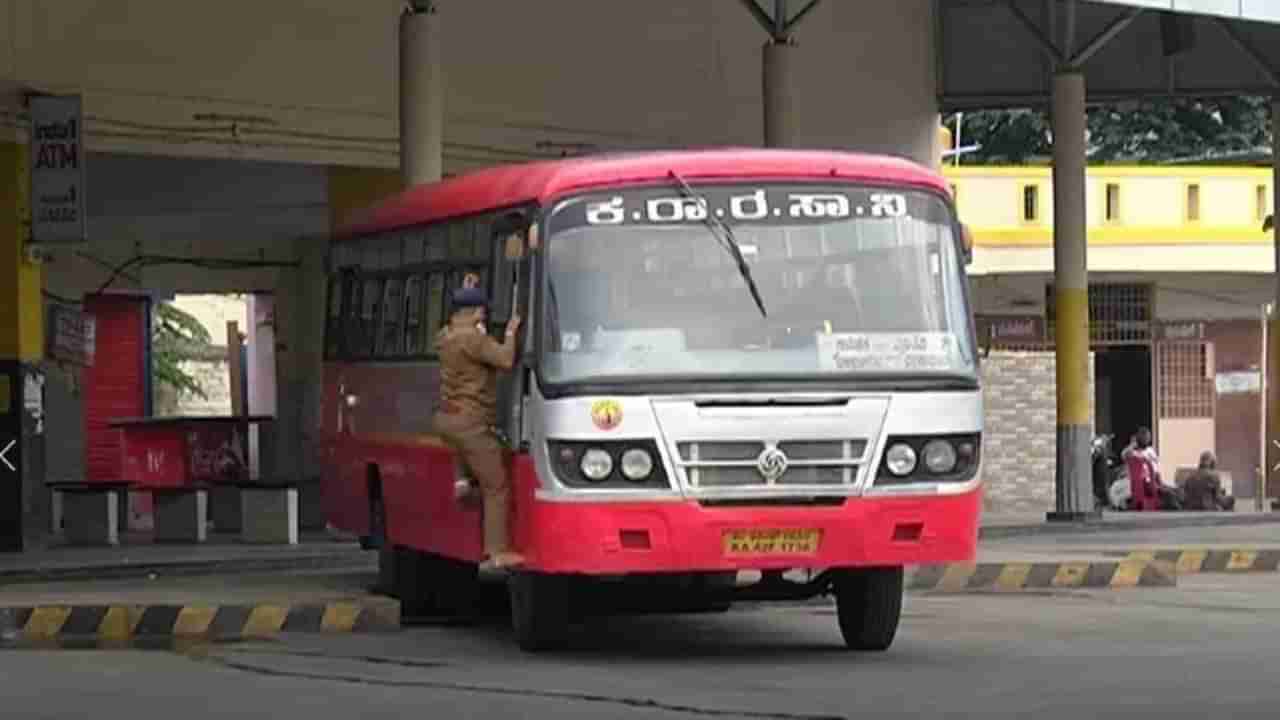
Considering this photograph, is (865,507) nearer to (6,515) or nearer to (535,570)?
(535,570)

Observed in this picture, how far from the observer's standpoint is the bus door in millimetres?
13789

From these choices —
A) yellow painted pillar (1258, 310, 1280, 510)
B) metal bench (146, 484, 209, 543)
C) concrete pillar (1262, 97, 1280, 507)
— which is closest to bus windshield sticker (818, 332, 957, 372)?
metal bench (146, 484, 209, 543)

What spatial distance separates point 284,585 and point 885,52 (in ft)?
54.3

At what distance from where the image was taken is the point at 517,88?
2797cm

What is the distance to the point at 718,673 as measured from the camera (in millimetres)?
13500

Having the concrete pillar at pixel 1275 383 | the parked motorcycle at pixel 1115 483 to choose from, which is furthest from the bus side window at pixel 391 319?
the parked motorcycle at pixel 1115 483

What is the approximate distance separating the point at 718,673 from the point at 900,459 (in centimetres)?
156

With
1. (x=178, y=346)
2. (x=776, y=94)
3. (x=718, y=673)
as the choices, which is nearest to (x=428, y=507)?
(x=718, y=673)

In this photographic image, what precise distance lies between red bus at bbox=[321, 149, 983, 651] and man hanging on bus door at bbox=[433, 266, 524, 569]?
0.48 ft

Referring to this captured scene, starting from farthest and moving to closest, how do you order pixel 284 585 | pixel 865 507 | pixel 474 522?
pixel 284 585, pixel 474 522, pixel 865 507

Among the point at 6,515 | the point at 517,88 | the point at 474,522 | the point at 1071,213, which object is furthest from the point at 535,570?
the point at 1071,213

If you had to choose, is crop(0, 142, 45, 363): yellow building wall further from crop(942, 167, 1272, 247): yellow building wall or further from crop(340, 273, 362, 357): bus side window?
crop(942, 167, 1272, 247): yellow building wall

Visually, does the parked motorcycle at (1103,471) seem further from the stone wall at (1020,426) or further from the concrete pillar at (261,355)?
the concrete pillar at (261,355)

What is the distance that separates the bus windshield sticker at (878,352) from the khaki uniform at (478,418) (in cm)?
194
